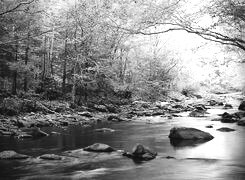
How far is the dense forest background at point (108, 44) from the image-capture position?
49.9 feet

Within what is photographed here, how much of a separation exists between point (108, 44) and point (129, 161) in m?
20.1

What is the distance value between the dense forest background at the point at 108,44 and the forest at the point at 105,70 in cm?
8

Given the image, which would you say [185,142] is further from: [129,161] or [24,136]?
[24,136]

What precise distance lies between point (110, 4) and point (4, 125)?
8601 millimetres

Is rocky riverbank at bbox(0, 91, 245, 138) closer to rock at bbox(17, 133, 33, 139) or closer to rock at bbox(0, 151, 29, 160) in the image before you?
rock at bbox(17, 133, 33, 139)

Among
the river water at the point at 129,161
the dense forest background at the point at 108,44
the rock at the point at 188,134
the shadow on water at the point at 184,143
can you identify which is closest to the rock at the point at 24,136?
the river water at the point at 129,161

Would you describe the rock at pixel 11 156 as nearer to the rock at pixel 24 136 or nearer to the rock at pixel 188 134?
the rock at pixel 24 136

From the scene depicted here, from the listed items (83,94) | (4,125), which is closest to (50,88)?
(83,94)

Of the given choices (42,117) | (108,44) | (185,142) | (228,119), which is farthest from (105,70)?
(185,142)

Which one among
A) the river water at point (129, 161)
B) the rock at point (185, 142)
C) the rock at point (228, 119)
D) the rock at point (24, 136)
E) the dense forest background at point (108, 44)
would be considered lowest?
the river water at point (129, 161)

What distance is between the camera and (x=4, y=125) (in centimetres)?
1466

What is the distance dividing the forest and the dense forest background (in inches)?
3.2

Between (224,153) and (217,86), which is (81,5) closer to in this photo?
(224,153)

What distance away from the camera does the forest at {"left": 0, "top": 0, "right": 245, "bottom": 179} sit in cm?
1226
